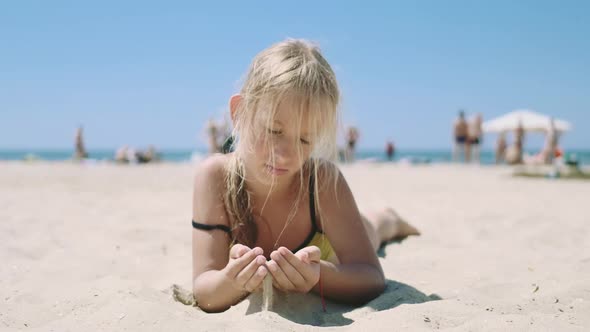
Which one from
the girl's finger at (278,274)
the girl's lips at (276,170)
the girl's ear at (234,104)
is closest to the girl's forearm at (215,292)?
the girl's finger at (278,274)

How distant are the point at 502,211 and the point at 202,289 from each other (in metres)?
4.28

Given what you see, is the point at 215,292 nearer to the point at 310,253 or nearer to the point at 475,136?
the point at 310,253

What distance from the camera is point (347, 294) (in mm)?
2277

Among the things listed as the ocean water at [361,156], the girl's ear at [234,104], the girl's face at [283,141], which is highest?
the girl's ear at [234,104]

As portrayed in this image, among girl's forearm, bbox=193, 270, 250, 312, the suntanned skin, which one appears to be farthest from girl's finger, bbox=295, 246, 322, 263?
girl's forearm, bbox=193, 270, 250, 312

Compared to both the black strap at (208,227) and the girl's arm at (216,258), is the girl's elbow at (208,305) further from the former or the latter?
the black strap at (208,227)

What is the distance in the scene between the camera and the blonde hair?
6.74 ft

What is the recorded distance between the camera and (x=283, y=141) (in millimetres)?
2049

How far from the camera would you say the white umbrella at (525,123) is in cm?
1892

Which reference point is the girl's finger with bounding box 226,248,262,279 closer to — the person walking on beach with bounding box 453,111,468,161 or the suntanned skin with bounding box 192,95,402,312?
the suntanned skin with bounding box 192,95,402,312

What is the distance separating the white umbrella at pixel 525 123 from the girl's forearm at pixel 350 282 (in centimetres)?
1797

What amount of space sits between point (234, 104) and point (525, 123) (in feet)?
62.9

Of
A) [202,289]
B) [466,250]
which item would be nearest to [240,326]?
[202,289]

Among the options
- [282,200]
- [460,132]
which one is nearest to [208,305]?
[282,200]
